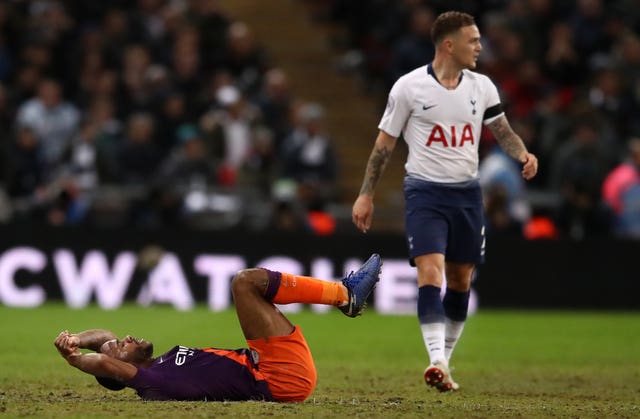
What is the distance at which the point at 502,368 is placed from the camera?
12570 millimetres

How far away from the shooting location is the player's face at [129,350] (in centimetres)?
885

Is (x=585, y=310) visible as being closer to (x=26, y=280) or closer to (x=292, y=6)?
(x=26, y=280)

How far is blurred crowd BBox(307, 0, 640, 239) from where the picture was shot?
19.0 m

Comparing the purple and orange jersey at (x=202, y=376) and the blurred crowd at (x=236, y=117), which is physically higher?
the blurred crowd at (x=236, y=117)

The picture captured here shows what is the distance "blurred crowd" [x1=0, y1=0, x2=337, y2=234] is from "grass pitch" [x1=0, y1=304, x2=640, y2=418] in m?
1.84

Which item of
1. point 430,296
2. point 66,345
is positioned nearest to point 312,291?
point 430,296

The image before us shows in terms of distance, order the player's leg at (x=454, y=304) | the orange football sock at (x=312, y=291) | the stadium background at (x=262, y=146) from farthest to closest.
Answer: the stadium background at (x=262, y=146) < the player's leg at (x=454, y=304) < the orange football sock at (x=312, y=291)

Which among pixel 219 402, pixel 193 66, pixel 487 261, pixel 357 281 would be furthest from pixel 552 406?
pixel 193 66

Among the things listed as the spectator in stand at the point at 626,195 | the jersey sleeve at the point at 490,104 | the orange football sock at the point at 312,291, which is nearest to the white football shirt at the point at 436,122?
the jersey sleeve at the point at 490,104

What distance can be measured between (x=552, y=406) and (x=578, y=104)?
36.2 feet

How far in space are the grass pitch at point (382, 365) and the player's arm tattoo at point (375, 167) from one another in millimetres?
1579

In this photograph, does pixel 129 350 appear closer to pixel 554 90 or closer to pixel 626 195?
pixel 626 195

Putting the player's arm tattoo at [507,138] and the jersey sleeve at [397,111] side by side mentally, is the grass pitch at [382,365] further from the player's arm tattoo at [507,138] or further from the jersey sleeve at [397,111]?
the jersey sleeve at [397,111]

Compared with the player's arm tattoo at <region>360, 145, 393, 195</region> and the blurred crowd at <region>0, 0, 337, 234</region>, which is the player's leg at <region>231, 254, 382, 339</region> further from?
the blurred crowd at <region>0, 0, 337, 234</region>
